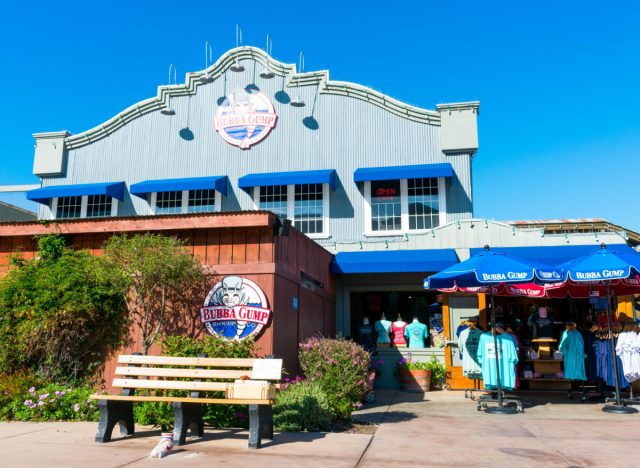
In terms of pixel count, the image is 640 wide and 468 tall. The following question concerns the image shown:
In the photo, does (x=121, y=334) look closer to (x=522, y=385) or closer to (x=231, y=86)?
(x=522, y=385)

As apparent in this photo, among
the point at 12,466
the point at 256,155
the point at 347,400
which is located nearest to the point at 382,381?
the point at 347,400

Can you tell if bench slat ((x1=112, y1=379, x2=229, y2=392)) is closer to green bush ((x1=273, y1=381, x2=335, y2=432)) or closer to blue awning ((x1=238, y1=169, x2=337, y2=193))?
green bush ((x1=273, y1=381, x2=335, y2=432))

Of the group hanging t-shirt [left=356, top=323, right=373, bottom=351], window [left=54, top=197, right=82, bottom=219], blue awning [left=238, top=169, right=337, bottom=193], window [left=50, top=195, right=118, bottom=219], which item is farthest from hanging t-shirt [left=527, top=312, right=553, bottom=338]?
window [left=54, top=197, right=82, bottom=219]

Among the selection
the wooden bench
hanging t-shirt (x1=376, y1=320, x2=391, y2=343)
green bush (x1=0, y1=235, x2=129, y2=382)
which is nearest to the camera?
the wooden bench

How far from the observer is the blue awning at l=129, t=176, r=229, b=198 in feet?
57.3

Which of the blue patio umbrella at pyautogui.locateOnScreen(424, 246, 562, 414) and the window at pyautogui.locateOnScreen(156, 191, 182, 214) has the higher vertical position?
the window at pyautogui.locateOnScreen(156, 191, 182, 214)

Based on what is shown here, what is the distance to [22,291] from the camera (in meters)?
9.12

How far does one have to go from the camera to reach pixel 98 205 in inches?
747

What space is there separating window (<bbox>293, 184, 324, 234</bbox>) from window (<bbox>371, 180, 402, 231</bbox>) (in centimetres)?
163

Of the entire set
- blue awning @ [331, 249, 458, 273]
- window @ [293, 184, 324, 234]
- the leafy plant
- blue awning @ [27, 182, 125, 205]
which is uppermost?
blue awning @ [27, 182, 125, 205]

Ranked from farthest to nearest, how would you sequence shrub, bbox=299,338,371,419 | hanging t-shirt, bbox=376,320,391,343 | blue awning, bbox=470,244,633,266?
1. hanging t-shirt, bbox=376,320,391,343
2. blue awning, bbox=470,244,633,266
3. shrub, bbox=299,338,371,419

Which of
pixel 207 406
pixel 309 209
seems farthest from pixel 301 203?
pixel 207 406

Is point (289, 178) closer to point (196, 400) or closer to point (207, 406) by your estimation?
point (207, 406)

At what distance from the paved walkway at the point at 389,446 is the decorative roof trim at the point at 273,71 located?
10756 millimetres
